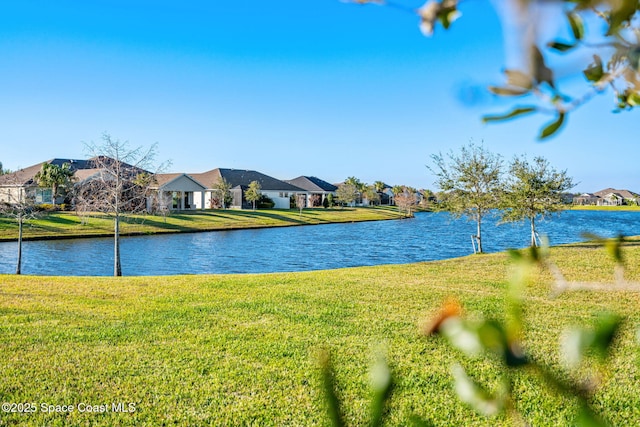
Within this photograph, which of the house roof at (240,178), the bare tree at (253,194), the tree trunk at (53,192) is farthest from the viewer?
the house roof at (240,178)

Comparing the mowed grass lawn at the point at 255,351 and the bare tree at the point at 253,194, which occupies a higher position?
the bare tree at the point at 253,194

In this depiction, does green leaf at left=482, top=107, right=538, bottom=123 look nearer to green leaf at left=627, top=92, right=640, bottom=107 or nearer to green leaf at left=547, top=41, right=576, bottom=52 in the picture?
green leaf at left=547, top=41, right=576, bottom=52

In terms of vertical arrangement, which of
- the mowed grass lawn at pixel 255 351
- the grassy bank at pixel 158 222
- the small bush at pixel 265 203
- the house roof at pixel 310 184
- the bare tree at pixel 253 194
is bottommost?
the mowed grass lawn at pixel 255 351

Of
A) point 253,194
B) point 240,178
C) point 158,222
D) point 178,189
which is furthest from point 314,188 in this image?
point 158,222

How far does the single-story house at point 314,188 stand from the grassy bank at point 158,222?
15.9 m

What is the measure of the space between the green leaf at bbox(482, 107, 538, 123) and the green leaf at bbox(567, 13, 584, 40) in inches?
5.5

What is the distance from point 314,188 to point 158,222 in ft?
139

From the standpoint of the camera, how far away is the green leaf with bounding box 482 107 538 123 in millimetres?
681

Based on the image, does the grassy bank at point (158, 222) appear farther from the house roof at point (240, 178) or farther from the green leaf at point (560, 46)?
the green leaf at point (560, 46)

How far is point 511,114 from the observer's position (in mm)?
679

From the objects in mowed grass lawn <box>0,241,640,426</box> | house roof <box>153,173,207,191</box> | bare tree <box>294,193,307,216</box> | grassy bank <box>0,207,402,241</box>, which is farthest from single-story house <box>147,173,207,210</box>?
mowed grass lawn <box>0,241,640,426</box>

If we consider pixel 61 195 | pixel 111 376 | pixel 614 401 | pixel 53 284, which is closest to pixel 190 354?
pixel 111 376

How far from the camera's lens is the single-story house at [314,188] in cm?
7550

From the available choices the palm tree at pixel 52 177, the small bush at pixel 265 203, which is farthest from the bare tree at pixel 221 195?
the palm tree at pixel 52 177
